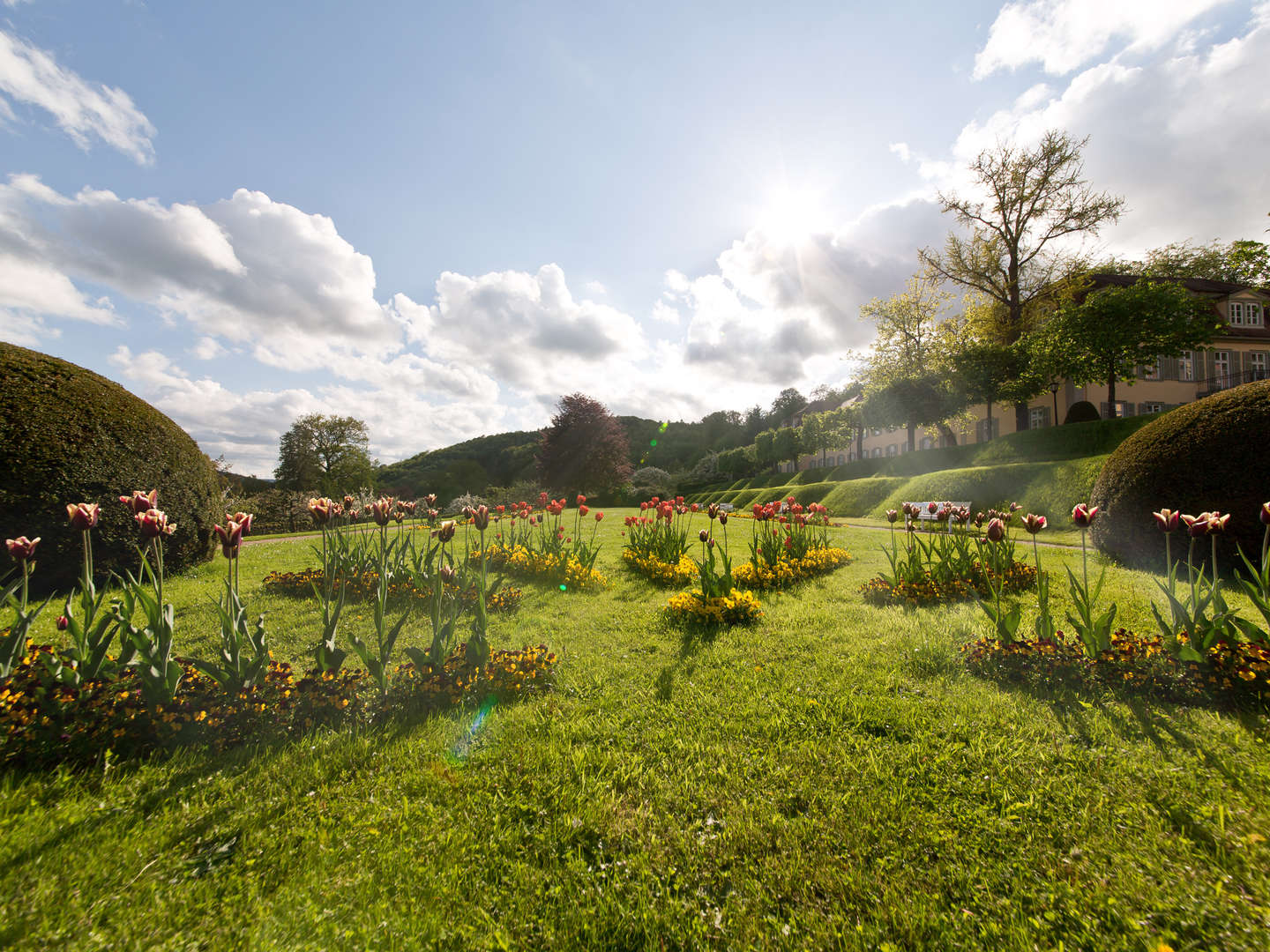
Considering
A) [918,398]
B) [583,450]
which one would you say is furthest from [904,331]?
[583,450]

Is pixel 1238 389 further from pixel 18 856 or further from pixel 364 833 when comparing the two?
pixel 18 856

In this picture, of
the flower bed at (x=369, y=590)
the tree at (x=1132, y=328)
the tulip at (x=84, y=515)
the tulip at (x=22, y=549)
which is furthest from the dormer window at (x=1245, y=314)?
the tulip at (x=22, y=549)

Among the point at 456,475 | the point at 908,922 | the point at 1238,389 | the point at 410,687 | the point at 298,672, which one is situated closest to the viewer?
the point at 908,922

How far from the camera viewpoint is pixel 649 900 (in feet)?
6.59

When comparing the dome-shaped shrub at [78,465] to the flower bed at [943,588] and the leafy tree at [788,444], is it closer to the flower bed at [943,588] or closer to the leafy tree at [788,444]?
the flower bed at [943,588]

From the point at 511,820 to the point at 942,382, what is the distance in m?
30.1

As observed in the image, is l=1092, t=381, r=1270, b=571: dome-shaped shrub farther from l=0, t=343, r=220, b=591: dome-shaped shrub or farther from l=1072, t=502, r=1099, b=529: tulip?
l=0, t=343, r=220, b=591: dome-shaped shrub

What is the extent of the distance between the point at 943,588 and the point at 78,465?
11501 millimetres

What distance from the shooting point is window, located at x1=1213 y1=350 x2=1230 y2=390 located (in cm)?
2825

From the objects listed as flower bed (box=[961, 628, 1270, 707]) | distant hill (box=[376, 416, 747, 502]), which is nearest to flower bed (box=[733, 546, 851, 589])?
flower bed (box=[961, 628, 1270, 707])

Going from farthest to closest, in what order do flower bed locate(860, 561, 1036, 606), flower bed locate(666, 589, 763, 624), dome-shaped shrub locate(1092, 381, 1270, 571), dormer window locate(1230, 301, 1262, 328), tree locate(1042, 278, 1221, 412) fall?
dormer window locate(1230, 301, 1262, 328), tree locate(1042, 278, 1221, 412), dome-shaped shrub locate(1092, 381, 1270, 571), flower bed locate(860, 561, 1036, 606), flower bed locate(666, 589, 763, 624)

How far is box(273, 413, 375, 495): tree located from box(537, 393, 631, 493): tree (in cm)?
1826

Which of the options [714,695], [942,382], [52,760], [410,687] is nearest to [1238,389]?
[714,695]

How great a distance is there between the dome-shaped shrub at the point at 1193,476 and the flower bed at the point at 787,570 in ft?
13.3
